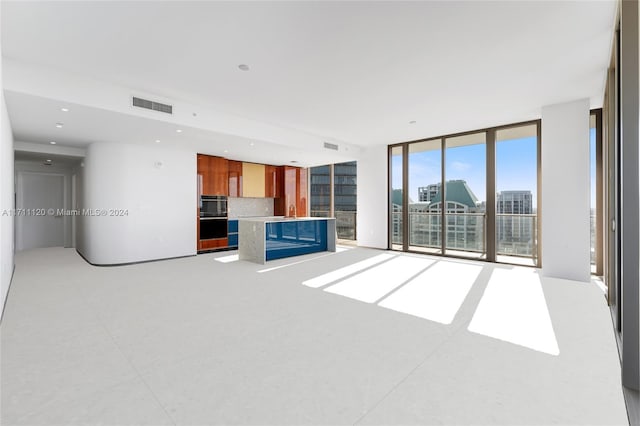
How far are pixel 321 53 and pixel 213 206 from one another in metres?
5.39

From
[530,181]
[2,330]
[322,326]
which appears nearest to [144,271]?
[2,330]

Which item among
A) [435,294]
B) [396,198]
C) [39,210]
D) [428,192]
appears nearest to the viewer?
[435,294]

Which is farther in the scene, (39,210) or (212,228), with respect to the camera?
(39,210)

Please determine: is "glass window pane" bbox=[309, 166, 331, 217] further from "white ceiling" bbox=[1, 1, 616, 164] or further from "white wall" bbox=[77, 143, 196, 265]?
"white ceiling" bbox=[1, 1, 616, 164]

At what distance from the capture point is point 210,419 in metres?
1.60

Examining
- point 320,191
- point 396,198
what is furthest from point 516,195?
point 320,191

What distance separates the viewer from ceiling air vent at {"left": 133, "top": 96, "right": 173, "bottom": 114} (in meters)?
4.29

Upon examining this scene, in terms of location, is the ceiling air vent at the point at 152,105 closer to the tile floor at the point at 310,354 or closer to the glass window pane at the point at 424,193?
the tile floor at the point at 310,354

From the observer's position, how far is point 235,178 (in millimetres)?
8234

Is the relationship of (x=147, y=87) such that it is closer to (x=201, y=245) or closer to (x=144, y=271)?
(x=144, y=271)

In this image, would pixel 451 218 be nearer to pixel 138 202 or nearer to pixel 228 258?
pixel 228 258

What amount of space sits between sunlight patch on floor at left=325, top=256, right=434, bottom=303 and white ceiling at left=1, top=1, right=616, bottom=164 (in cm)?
273

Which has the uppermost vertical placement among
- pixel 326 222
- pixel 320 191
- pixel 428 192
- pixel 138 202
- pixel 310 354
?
pixel 320 191

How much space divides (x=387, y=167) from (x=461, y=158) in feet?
6.25
